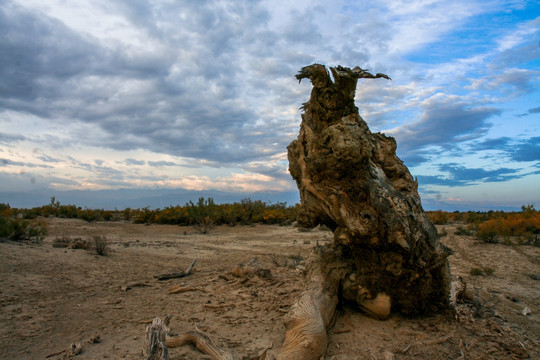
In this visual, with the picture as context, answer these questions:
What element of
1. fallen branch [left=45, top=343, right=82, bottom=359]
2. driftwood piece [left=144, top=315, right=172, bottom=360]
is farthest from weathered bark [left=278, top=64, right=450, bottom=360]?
fallen branch [left=45, top=343, right=82, bottom=359]

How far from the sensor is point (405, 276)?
4074 mm

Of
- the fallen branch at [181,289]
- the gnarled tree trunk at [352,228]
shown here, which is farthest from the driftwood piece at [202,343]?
the fallen branch at [181,289]

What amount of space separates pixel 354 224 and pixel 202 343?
2090mm

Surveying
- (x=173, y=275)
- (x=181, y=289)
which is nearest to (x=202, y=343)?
(x=181, y=289)

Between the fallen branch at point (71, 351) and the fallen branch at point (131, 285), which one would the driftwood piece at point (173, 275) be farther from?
the fallen branch at point (71, 351)

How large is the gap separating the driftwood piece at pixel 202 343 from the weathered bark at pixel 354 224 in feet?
2.06

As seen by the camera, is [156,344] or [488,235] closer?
[156,344]

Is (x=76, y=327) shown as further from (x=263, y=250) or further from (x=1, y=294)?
(x=263, y=250)

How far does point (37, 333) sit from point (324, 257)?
3.79m

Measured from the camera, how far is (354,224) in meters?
3.80

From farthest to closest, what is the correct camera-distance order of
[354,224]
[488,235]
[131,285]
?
[488,235] → [131,285] → [354,224]

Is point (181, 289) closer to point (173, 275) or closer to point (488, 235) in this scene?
point (173, 275)

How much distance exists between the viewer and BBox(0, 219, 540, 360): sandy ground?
11.9 ft

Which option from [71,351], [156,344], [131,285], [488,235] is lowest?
[71,351]
